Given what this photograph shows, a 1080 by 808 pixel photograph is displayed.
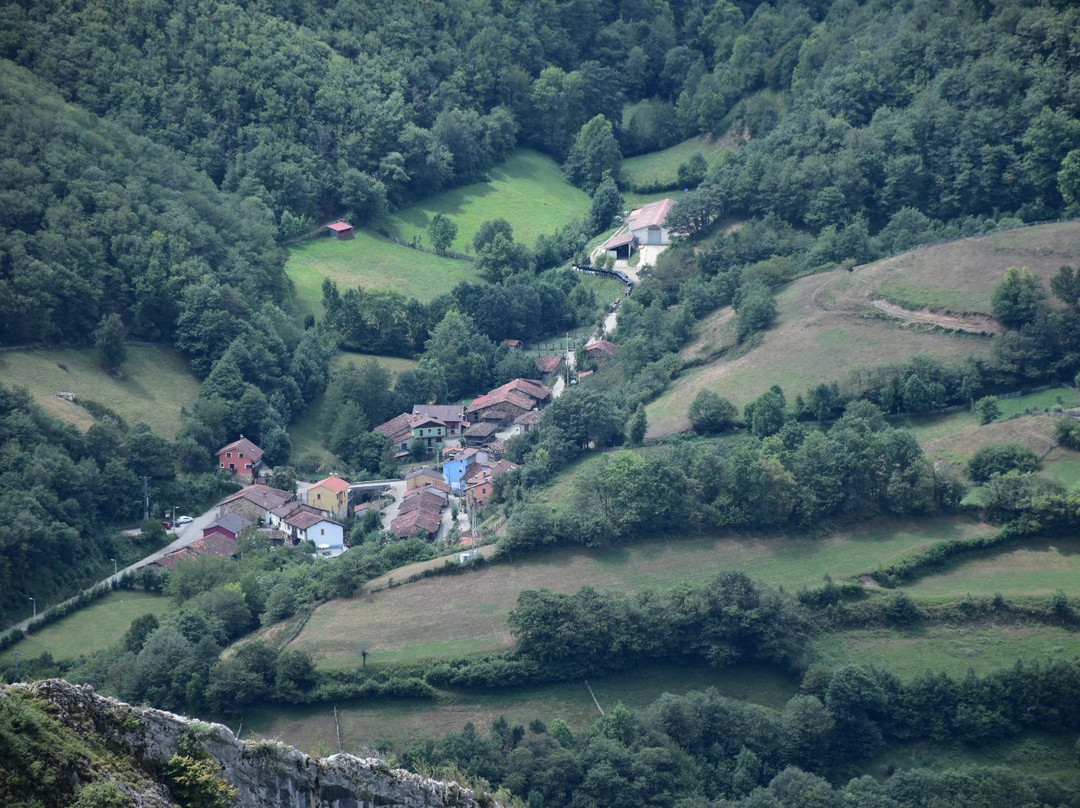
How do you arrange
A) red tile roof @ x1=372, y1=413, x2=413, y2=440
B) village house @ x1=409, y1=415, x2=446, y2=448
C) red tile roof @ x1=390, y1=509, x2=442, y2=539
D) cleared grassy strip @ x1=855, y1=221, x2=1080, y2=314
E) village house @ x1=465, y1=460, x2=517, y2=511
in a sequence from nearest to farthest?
red tile roof @ x1=390, y1=509, x2=442, y2=539
village house @ x1=465, y1=460, x2=517, y2=511
cleared grassy strip @ x1=855, y1=221, x2=1080, y2=314
red tile roof @ x1=372, y1=413, x2=413, y2=440
village house @ x1=409, y1=415, x2=446, y2=448

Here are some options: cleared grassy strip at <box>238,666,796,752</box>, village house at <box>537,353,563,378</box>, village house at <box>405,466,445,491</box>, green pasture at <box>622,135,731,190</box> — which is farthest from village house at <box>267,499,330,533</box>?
green pasture at <box>622,135,731,190</box>

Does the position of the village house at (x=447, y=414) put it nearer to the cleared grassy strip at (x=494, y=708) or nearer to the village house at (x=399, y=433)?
the village house at (x=399, y=433)

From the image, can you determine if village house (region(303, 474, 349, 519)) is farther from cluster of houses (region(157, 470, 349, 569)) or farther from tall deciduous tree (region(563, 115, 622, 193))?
tall deciduous tree (region(563, 115, 622, 193))

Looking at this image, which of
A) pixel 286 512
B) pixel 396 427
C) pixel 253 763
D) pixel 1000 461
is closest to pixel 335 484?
pixel 286 512

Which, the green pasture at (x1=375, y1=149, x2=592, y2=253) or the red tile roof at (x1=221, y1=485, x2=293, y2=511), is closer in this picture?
the red tile roof at (x1=221, y1=485, x2=293, y2=511)

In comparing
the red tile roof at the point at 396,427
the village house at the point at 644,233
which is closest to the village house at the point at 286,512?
the red tile roof at the point at 396,427

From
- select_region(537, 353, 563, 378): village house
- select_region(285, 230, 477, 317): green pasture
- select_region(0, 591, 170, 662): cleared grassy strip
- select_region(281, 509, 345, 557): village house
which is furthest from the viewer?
select_region(285, 230, 477, 317): green pasture

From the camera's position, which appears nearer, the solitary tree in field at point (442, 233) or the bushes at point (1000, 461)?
the bushes at point (1000, 461)

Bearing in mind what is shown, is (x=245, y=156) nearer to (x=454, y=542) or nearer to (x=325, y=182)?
(x=325, y=182)
